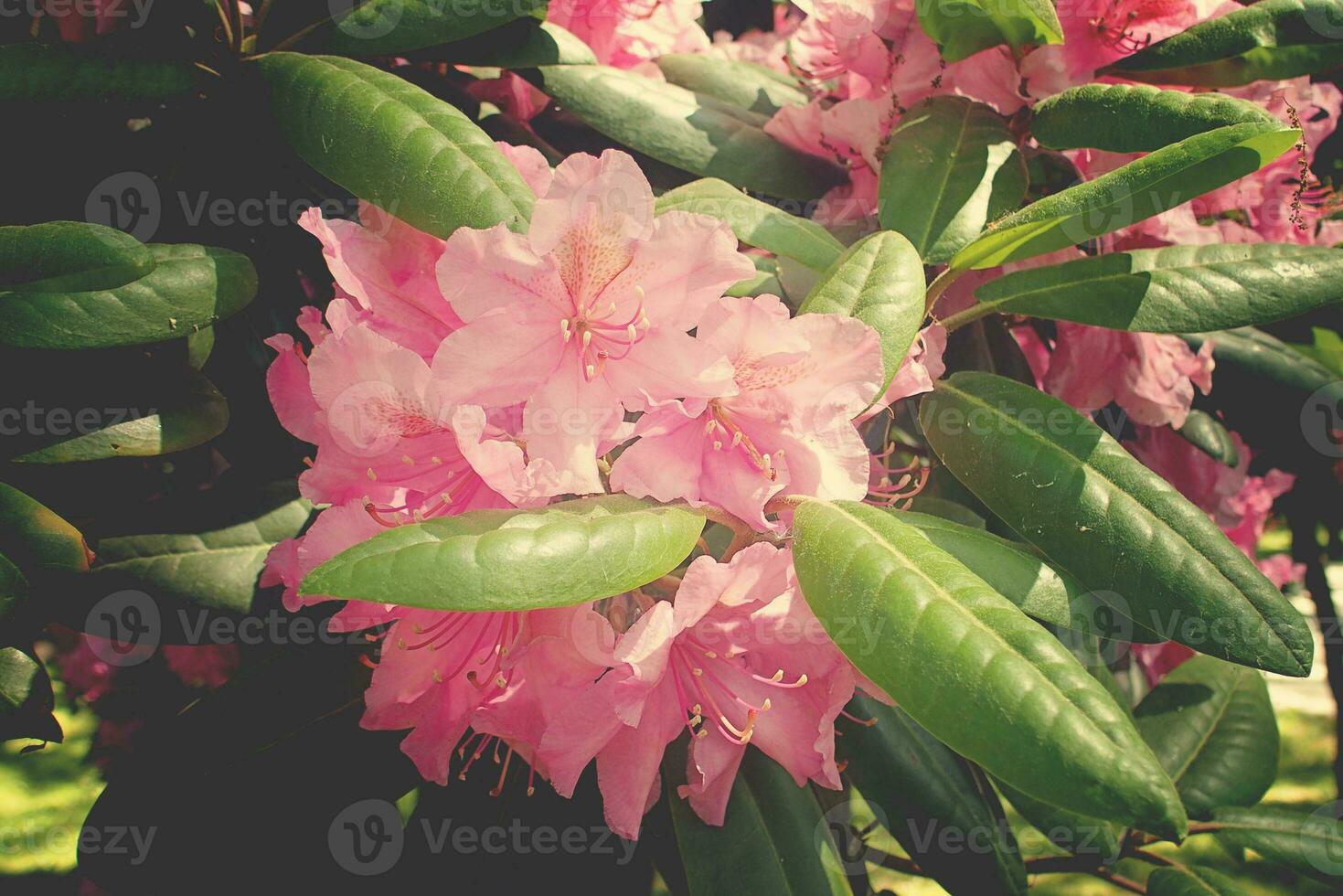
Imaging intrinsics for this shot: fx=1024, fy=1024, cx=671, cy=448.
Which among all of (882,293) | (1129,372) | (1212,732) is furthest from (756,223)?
(1212,732)

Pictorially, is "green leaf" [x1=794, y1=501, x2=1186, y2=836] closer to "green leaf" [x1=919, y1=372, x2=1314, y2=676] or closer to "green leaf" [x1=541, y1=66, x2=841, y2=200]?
"green leaf" [x1=919, y1=372, x2=1314, y2=676]

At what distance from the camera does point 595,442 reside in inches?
28.5

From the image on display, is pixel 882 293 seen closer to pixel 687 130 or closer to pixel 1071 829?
pixel 687 130

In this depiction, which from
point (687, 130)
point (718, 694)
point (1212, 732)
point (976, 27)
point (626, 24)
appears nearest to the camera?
point (718, 694)

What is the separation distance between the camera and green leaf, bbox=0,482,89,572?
849 mm

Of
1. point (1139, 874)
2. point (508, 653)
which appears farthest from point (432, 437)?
point (1139, 874)

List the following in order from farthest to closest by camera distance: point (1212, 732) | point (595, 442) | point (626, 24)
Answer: point (1212, 732) < point (626, 24) < point (595, 442)

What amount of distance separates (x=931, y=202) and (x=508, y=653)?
59cm

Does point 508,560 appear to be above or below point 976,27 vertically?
below

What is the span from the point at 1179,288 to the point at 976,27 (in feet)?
1.11

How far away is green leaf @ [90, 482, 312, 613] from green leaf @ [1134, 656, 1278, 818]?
1167mm

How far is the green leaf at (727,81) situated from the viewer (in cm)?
132

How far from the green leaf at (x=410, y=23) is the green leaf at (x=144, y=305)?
0.82ft

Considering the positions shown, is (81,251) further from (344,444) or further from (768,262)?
(768,262)
